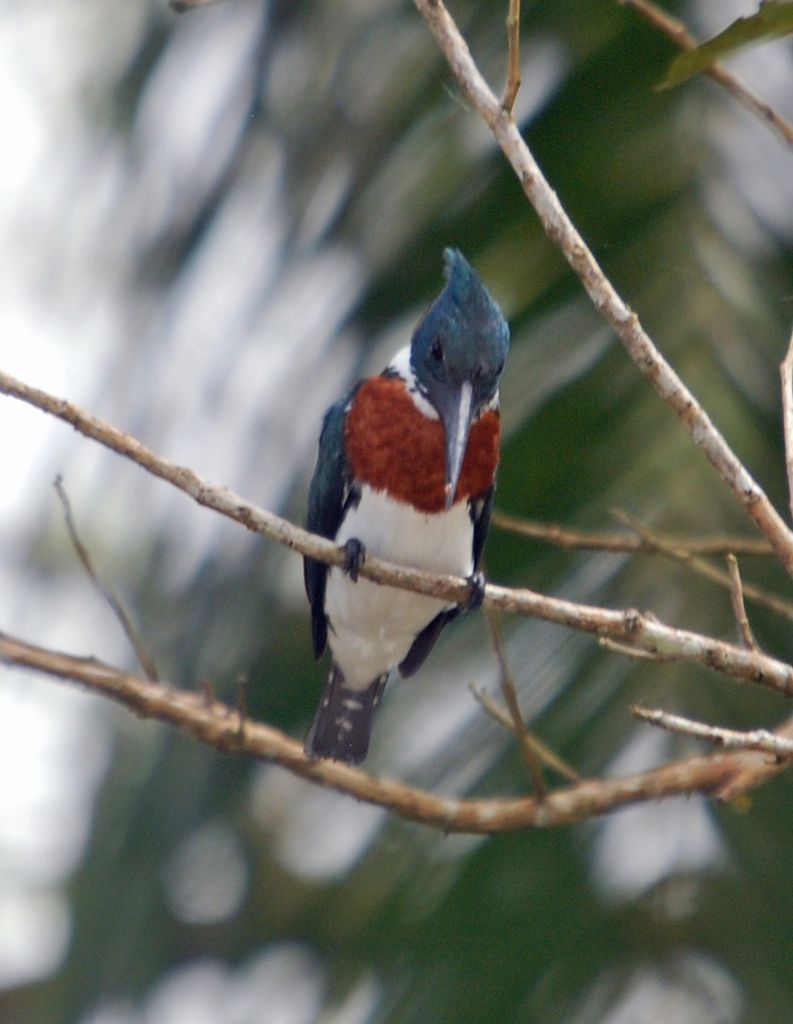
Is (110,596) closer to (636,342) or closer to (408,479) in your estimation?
(408,479)

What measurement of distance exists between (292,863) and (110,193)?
1794 mm

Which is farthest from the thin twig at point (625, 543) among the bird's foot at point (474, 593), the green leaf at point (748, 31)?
the green leaf at point (748, 31)

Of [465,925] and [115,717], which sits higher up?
[115,717]

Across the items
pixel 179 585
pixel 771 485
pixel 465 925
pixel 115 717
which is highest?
pixel 115 717

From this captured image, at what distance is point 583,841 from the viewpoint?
121 inches

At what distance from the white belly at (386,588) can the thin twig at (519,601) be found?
0.76m

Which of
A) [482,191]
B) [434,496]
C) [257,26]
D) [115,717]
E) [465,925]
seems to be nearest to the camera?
[465,925]

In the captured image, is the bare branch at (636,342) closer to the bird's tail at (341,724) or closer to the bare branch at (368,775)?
the bare branch at (368,775)

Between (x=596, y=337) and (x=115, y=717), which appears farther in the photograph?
(x=115, y=717)

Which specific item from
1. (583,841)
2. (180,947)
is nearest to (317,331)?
(583,841)

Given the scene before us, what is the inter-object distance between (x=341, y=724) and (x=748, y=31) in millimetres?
2112

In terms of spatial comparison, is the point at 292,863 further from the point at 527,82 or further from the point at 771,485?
the point at 527,82

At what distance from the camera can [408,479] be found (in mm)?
3564

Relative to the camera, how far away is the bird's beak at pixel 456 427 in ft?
10.8
